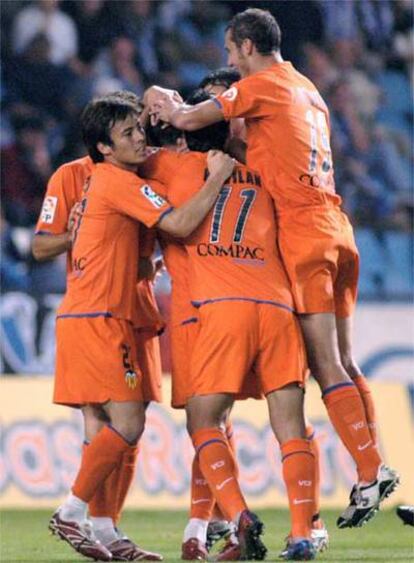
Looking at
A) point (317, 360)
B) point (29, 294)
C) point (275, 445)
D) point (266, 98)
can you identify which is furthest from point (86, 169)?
point (29, 294)

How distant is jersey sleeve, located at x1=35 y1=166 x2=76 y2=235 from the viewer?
7082 millimetres

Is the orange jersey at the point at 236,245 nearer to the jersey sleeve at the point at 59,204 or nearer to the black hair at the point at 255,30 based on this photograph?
the black hair at the point at 255,30

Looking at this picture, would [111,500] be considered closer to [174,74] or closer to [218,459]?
[218,459]

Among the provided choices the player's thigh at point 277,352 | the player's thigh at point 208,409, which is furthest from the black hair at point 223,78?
the player's thigh at point 208,409

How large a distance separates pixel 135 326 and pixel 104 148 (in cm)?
82

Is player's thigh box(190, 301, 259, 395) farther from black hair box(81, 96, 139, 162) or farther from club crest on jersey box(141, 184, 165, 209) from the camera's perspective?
black hair box(81, 96, 139, 162)

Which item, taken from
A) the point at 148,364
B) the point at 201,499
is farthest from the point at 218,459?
the point at 148,364

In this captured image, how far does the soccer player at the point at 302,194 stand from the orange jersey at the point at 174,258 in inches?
8.9

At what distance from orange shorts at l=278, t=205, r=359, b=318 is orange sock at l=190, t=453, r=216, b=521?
0.89 metres

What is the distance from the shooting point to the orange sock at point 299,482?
6297mm

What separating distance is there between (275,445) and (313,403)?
493 mm

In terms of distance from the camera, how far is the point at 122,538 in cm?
679

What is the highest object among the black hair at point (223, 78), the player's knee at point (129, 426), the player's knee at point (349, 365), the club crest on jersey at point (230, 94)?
the black hair at point (223, 78)

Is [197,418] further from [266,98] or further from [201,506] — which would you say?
[266,98]
